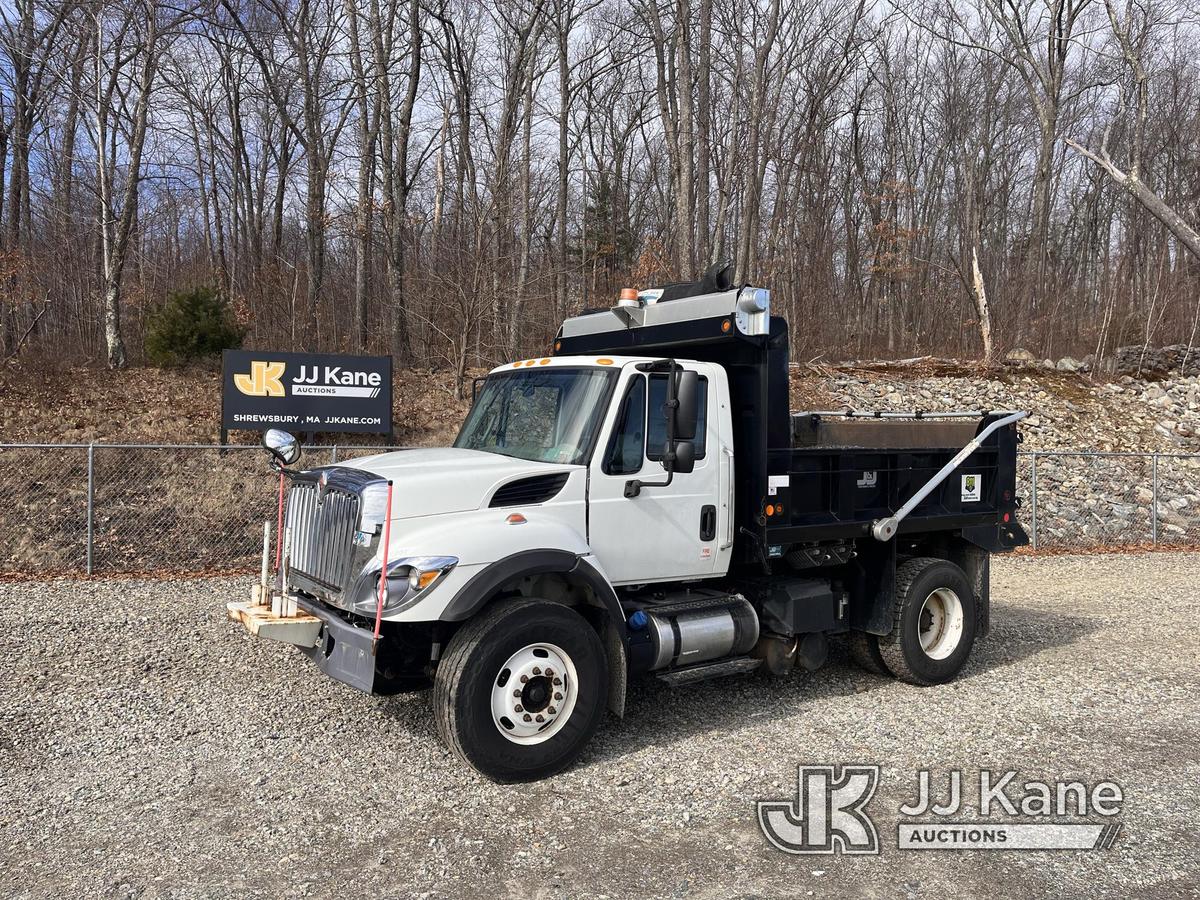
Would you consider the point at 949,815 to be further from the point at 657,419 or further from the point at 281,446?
the point at 281,446

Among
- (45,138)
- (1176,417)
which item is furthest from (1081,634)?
(45,138)

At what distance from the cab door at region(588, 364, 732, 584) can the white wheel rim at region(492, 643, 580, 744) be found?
748 mm

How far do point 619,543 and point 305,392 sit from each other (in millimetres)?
10397

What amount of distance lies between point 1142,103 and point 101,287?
82.7 ft

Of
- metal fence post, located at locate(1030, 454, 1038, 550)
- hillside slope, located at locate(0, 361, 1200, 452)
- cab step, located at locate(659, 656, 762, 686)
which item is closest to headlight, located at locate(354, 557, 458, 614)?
cab step, located at locate(659, 656, 762, 686)

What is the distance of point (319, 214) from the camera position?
23688 millimetres

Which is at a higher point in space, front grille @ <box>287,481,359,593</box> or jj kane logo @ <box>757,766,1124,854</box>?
front grille @ <box>287,481,359,593</box>

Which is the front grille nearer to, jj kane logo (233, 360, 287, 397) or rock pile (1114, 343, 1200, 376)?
jj kane logo (233, 360, 287, 397)

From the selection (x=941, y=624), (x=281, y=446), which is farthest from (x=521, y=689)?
(x=941, y=624)

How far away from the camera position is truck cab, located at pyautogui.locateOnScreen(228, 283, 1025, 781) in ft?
16.5

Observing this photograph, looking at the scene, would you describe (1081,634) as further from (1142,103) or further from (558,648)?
(1142,103)

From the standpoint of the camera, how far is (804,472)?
253 inches

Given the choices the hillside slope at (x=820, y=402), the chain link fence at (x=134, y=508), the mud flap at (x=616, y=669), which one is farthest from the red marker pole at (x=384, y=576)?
the hillside slope at (x=820, y=402)

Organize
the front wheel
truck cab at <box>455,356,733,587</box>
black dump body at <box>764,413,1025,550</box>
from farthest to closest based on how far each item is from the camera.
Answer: black dump body at <box>764,413,1025,550</box>, truck cab at <box>455,356,733,587</box>, the front wheel
